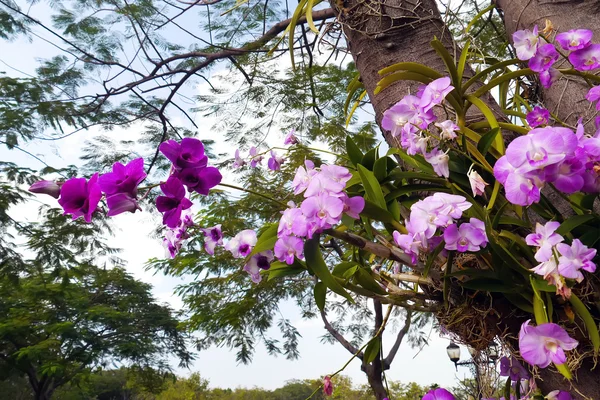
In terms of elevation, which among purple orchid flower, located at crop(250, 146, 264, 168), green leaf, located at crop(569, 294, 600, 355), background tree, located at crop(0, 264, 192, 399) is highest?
background tree, located at crop(0, 264, 192, 399)

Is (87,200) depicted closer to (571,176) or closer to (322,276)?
(322,276)

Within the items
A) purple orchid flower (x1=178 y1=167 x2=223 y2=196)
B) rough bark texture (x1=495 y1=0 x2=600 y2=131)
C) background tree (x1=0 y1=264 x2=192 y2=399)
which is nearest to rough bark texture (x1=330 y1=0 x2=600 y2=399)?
rough bark texture (x1=495 y1=0 x2=600 y2=131)

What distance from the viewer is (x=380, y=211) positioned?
647 mm

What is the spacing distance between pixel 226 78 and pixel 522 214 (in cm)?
423

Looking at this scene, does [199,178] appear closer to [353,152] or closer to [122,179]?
[122,179]

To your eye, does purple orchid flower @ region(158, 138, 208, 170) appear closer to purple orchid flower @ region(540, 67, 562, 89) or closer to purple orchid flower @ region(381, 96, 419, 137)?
purple orchid flower @ region(381, 96, 419, 137)

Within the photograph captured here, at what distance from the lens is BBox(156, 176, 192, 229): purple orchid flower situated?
1.78 feet

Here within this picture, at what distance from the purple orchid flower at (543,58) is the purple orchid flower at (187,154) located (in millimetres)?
553

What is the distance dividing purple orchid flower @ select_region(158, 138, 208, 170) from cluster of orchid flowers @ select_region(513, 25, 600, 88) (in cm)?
53

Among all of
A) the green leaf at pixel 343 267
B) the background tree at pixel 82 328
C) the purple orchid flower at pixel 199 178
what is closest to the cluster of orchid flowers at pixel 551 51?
the green leaf at pixel 343 267

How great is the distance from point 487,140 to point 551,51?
223mm

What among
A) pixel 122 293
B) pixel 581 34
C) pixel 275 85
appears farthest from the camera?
pixel 122 293

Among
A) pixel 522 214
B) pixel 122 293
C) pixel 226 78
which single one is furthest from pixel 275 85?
pixel 122 293

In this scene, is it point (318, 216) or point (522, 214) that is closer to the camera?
point (318, 216)
